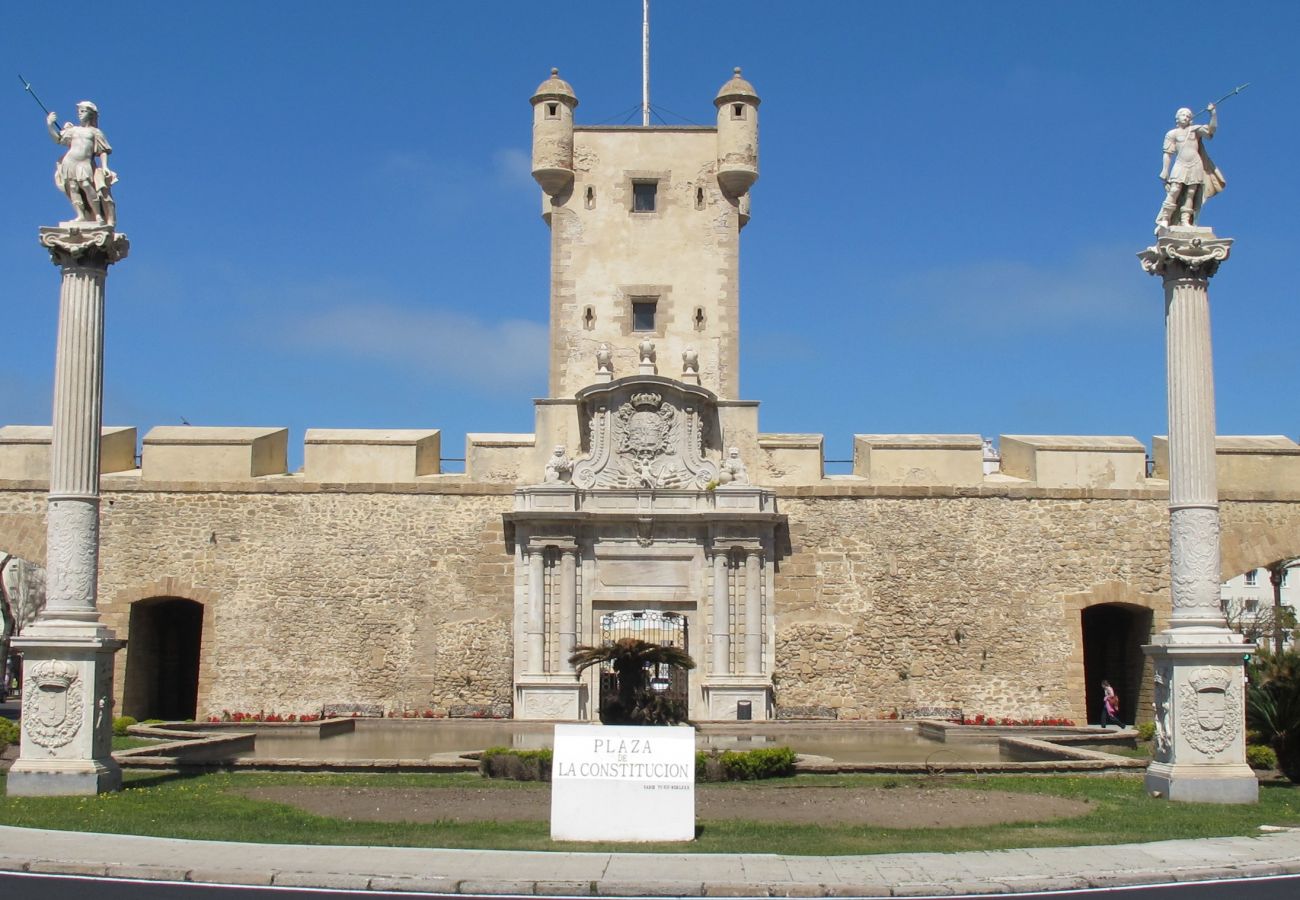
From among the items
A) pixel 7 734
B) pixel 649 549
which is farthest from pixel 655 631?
pixel 7 734

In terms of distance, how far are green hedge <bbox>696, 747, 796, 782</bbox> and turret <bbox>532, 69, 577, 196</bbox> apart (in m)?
14.7

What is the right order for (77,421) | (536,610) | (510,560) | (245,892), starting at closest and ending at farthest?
1. (245,892)
2. (77,421)
3. (536,610)
4. (510,560)

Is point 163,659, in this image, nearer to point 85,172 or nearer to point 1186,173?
point 85,172

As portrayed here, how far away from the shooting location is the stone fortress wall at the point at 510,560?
88.1 feet

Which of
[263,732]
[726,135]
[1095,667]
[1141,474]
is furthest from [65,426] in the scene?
[1095,667]

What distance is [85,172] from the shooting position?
16.2 metres

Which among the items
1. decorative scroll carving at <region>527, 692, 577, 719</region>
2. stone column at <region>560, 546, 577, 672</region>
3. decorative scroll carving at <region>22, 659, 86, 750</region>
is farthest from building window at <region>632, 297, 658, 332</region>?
decorative scroll carving at <region>22, 659, 86, 750</region>

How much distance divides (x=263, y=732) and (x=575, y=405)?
8.28m

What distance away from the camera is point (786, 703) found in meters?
26.6

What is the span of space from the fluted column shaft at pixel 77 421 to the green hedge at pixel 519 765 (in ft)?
15.3

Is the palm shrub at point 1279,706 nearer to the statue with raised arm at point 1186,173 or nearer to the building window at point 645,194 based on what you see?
the statue with raised arm at point 1186,173

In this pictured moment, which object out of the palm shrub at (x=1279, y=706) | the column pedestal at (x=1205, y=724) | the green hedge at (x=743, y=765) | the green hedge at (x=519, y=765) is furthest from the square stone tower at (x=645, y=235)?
the column pedestal at (x=1205, y=724)

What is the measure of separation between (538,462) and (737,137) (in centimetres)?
755

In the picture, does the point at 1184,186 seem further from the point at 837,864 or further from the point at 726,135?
the point at 726,135
